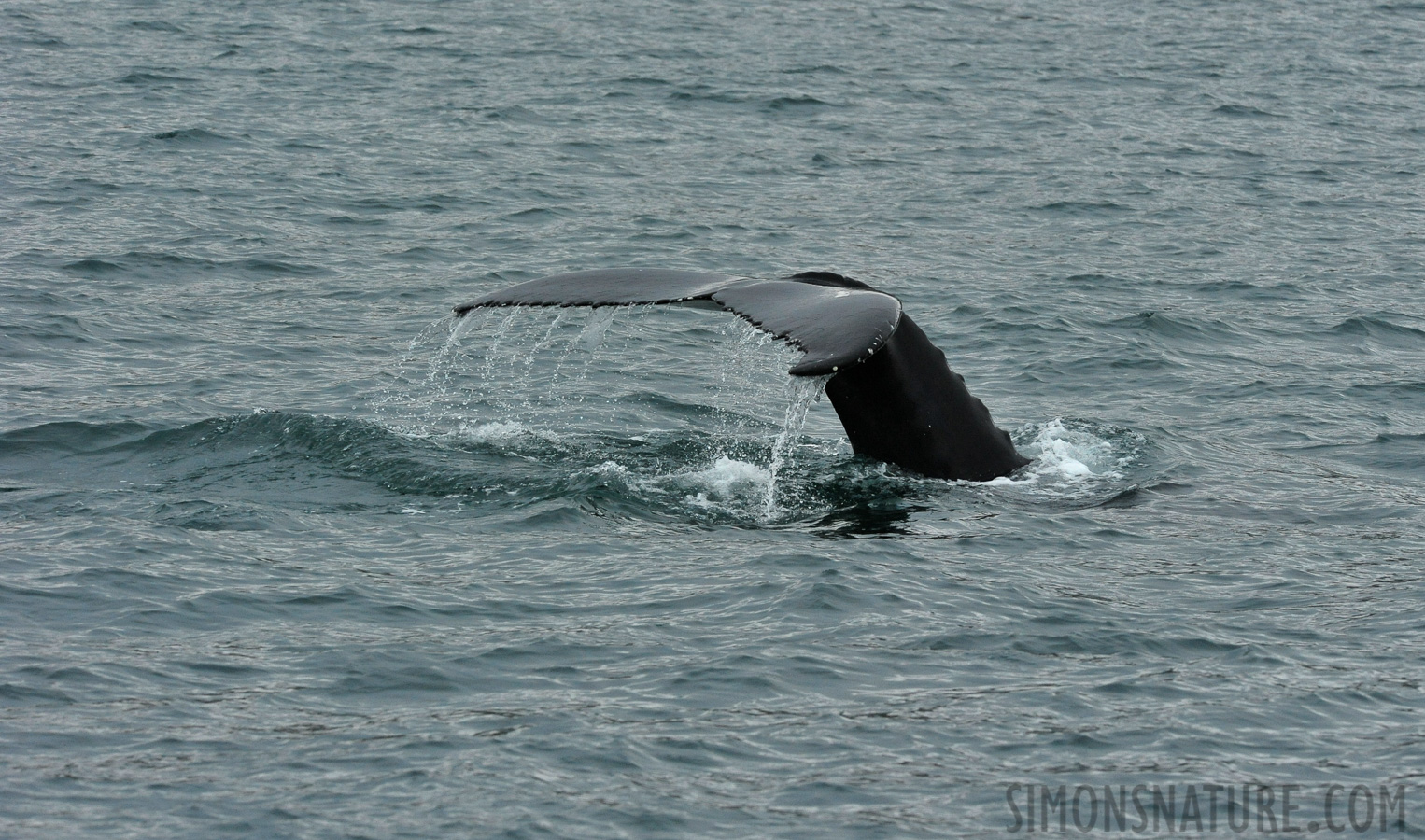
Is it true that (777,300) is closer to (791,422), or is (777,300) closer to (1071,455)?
(791,422)

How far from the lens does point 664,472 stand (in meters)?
8.93

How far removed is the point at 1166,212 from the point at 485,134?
8020mm

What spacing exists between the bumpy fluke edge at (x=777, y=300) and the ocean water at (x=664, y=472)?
22.7 inches

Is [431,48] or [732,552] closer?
[732,552]

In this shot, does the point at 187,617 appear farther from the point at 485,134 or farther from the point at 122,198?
the point at 485,134

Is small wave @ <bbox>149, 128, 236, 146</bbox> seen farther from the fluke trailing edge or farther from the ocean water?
the fluke trailing edge

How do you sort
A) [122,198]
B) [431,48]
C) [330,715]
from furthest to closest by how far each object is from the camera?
[431,48]
[122,198]
[330,715]

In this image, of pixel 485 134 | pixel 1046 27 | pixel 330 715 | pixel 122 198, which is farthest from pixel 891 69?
pixel 330 715

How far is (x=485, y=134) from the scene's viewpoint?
20.1 meters

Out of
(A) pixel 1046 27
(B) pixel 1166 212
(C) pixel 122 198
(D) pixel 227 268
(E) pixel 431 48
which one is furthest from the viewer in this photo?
(A) pixel 1046 27

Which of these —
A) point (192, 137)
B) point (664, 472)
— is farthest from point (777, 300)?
point (192, 137)

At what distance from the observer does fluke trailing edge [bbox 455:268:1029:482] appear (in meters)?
6.61

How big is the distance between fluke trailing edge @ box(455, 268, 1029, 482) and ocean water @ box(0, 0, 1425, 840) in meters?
0.34

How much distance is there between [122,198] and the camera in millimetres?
15992
